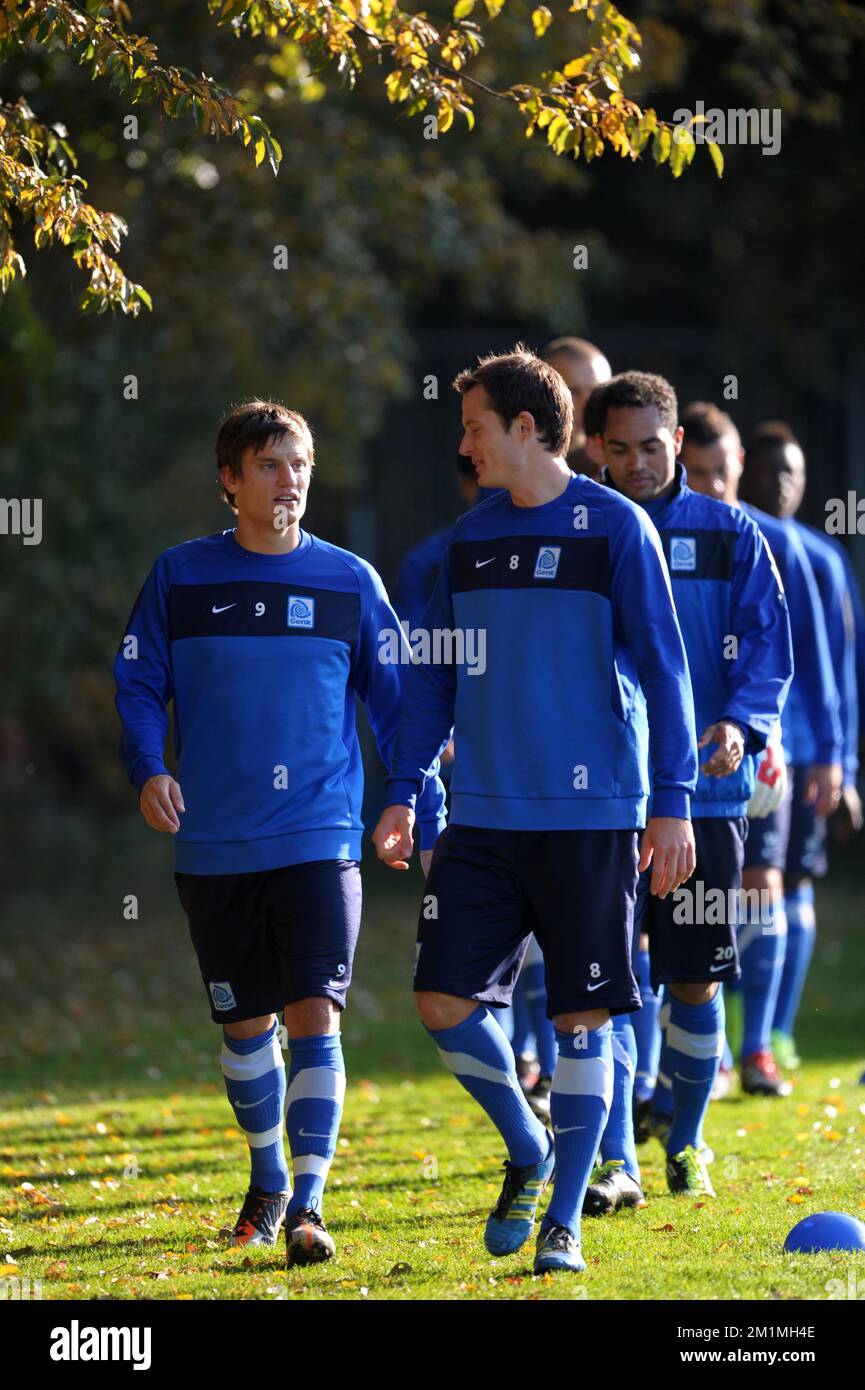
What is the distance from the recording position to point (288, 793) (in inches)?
212

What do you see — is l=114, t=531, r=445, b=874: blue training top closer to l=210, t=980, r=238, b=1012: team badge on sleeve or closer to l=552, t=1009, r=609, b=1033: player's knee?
l=210, t=980, r=238, b=1012: team badge on sleeve

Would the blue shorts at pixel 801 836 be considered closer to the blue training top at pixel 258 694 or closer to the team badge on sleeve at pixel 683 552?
the team badge on sleeve at pixel 683 552

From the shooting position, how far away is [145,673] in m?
5.55

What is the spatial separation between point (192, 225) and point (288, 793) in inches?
339

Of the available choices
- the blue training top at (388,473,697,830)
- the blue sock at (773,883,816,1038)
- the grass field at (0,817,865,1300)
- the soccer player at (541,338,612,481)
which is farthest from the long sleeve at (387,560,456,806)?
the blue sock at (773,883,816,1038)

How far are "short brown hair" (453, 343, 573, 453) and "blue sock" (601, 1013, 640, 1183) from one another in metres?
1.81

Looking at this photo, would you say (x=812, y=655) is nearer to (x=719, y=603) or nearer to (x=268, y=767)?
(x=719, y=603)

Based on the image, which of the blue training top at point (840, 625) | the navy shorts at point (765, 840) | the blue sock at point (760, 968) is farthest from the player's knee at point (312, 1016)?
the blue training top at point (840, 625)

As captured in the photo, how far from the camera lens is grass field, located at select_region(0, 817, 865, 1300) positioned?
5.00 metres

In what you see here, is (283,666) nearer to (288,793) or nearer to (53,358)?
(288,793)

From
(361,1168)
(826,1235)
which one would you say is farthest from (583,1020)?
(361,1168)

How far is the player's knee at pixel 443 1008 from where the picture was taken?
5066 millimetres

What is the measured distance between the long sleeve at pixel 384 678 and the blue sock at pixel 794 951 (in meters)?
3.88
